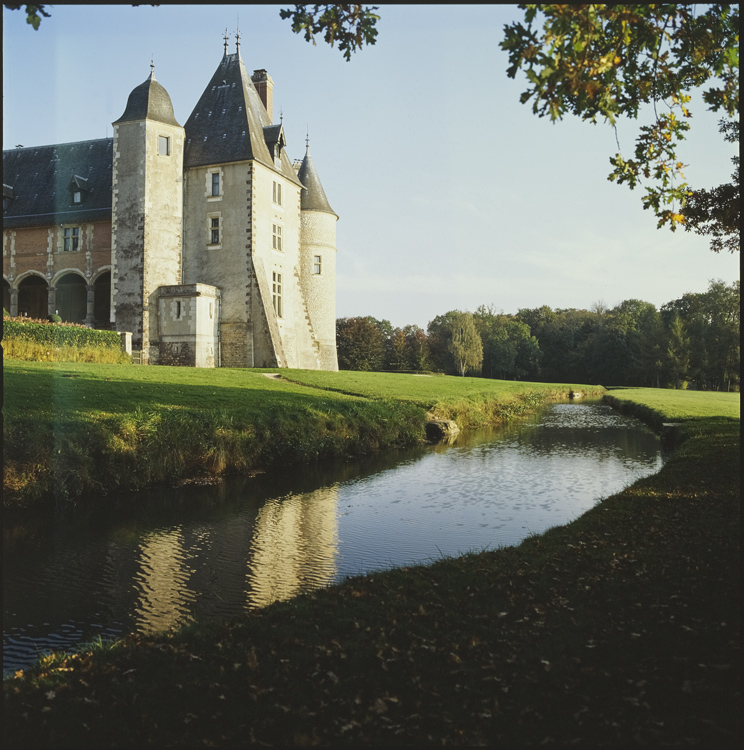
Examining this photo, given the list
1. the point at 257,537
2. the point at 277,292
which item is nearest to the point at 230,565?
the point at 257,537

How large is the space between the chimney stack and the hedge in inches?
661

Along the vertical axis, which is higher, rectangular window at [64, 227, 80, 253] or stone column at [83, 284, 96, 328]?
rectangular window at [64, 227, 80, 253]

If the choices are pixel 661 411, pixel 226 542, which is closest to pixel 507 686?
pixel 226 542

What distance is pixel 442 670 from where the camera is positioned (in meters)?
3.98

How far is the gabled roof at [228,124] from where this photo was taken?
31.6 m

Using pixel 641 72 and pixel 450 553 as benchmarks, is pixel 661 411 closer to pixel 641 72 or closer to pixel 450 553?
pixel 450 553

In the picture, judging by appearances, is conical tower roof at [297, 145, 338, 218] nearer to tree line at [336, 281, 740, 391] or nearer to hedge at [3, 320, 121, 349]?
hedge at [3, 320, 121, 349]

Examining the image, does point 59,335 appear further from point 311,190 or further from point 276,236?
point 311,190

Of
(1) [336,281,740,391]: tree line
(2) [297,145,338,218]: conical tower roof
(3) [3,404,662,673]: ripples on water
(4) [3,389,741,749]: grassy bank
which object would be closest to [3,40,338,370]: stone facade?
(2) [297,145,338,218]: conical tower roof

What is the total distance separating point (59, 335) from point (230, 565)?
17.4 metres

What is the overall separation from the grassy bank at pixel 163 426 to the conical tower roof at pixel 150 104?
14.7 metres

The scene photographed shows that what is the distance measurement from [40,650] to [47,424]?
5.95m

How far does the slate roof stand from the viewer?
3353 centimetres

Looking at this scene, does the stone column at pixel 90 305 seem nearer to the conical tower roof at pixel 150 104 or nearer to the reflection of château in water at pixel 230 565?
the conical tower roof at pixel 150 104
